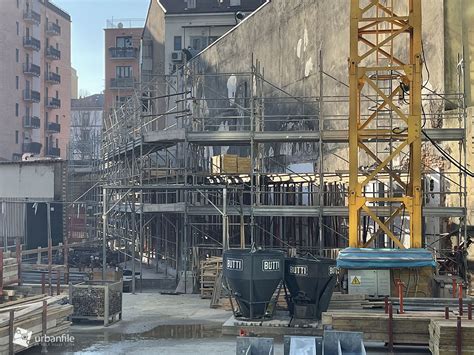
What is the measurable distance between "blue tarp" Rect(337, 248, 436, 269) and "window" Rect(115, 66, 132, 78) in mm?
59925

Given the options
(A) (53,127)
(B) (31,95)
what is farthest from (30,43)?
(A) (53,127)

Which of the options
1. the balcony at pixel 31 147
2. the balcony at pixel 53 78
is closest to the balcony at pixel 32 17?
the balcony at pixel 53 78

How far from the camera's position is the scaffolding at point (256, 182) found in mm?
21312

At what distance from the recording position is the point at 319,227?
2200cm

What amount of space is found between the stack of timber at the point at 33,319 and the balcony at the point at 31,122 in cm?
5099

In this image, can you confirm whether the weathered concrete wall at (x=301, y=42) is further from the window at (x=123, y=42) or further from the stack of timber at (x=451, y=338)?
the window at (x=123, y=42)

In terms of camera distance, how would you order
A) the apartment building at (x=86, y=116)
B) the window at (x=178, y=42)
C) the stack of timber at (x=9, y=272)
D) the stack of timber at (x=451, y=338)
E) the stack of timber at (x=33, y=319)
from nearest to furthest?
the stack of timber at (x=451, y=338), the stack of timber at (x=33, y=319), the stack of timber at (x=9, y=272), the window at (x=178, y=42), the apartment building at (x=86, y=116)

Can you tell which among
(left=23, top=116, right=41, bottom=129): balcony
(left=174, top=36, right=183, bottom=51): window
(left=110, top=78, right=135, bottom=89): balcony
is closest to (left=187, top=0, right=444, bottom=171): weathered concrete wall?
(left=174, top=36, right=183, bottom=51): window

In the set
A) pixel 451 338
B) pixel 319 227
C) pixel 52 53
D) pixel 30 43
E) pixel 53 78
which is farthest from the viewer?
pixel 53 78

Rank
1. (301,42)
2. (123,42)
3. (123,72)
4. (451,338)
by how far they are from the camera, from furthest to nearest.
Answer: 1. (123,42)
2. (123,72)
3. (301,42)
4. (451,338)

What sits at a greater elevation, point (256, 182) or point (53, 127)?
point (53, 127)

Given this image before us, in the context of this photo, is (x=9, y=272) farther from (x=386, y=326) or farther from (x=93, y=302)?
(x=386, y=326)

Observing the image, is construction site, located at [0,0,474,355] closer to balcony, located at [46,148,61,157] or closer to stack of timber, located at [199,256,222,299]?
stack of timber, located at [199,256,222,299]

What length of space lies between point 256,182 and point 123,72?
5406 centimetres
